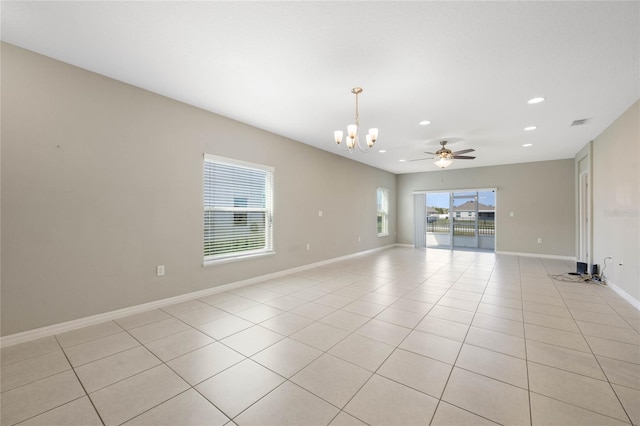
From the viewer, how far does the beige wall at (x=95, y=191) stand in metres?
2.44

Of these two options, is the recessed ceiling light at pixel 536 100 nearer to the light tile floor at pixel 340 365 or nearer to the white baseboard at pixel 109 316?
the light tile floor at pixel 340 365

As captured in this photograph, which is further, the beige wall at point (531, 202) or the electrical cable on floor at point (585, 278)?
the beige wall at point (531, 202)

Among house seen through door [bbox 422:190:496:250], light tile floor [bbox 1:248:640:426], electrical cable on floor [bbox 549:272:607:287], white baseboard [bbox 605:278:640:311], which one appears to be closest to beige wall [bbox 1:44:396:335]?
light tile floor [bbox 1:248:640:426]

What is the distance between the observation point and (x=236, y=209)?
433cm

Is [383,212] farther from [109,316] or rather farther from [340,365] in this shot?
[109,316]

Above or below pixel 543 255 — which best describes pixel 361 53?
above

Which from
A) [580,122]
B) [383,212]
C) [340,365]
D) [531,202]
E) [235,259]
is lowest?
[340,365]

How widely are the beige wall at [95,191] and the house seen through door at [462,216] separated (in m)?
7.24

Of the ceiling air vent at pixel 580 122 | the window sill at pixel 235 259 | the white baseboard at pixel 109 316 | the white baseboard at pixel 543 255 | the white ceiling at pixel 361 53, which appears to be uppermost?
the white ceiling at pixel 361 53

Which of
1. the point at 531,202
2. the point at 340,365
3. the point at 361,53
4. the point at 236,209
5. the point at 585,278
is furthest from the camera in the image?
the point at 531,202

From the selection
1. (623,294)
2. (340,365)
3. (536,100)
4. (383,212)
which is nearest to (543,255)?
(623,294)

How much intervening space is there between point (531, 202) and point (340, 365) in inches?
317

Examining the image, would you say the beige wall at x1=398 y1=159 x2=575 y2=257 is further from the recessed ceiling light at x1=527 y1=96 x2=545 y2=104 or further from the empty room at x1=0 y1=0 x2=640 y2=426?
the recessed ceiling light at x1=527 y1=96 x2=545 y2=104

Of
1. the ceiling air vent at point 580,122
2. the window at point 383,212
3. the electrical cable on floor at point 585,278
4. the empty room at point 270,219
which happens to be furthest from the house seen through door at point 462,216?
the ceiling air vent at point 580,122
